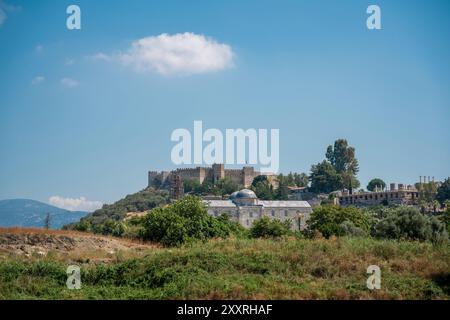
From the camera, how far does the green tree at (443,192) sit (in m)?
81.8

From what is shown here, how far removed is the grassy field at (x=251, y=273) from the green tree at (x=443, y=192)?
232ft

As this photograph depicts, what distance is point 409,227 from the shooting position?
24797mm

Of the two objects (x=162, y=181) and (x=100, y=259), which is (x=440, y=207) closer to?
(x=162, y=181)

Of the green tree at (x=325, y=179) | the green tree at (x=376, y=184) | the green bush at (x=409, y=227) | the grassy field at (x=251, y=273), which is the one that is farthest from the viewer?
the green tree at (x=376, y=184)

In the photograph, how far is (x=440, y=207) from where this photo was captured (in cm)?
7688

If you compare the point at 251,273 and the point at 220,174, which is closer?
the point at 251,273

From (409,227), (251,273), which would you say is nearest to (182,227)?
(409,227)

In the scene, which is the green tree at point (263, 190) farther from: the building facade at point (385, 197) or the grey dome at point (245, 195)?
the grey dome at point (245, 195)

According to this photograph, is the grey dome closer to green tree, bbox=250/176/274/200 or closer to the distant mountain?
green tree, bbox=250/176/274/200

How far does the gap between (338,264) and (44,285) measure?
7285mm

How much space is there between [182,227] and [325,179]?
72855 millimetres

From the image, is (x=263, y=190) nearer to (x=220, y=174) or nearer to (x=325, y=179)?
(x=325, y=179)

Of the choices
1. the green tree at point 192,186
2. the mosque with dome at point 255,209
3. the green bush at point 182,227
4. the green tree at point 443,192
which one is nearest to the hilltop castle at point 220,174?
the green tree at point 192,186
